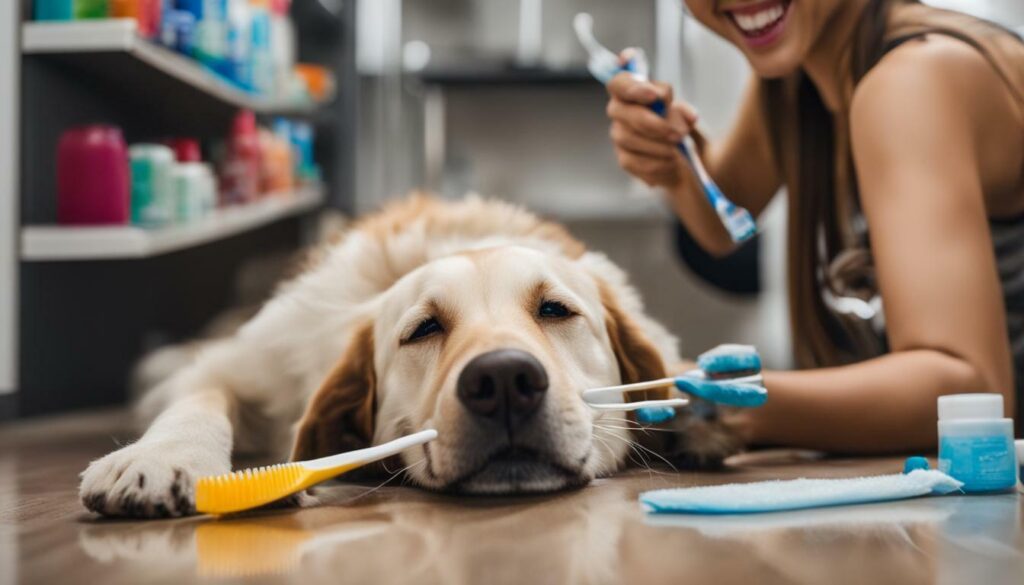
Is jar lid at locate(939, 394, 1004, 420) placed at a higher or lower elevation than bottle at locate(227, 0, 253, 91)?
lower

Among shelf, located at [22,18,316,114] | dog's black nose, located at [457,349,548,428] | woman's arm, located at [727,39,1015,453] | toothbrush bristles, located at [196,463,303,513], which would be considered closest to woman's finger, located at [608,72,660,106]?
woman's arm, located at [727,39,1015,453]

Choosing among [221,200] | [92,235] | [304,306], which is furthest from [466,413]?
[221,200]

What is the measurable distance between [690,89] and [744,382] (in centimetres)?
407

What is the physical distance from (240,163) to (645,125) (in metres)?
1.65

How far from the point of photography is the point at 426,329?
133 cm

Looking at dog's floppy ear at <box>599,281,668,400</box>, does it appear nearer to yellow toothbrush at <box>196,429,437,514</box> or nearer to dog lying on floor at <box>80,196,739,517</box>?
dog lying on floor at <box>80,196,739,517</box>

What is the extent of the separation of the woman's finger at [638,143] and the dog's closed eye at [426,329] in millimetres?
687

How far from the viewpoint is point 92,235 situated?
2129 millimetres

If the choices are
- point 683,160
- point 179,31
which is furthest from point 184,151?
point 683,160

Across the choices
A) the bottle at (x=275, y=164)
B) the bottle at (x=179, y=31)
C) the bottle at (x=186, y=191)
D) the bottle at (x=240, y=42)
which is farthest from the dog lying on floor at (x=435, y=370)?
the bottle at (x=275, y=164)

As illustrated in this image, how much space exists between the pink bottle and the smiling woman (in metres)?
1.11

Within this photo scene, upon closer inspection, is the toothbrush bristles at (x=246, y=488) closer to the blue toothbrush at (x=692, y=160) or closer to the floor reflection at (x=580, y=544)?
the floor reflection at (x=580, y=544)

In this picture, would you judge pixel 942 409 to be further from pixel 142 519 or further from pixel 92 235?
pixel 92 235

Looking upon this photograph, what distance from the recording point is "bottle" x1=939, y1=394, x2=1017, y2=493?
1059 millimetres
